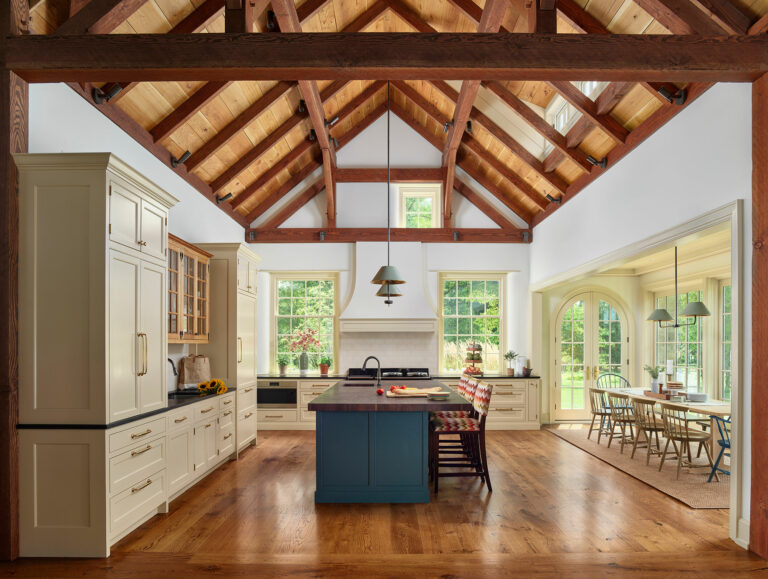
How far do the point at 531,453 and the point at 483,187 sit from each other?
13.8 feet

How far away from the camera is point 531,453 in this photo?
265 inches

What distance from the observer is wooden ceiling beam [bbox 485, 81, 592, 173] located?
248 inches

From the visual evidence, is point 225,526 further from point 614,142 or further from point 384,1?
point 384,1

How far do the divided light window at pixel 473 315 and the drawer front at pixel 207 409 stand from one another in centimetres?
430

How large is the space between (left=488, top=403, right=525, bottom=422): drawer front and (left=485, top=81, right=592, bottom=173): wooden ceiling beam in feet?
12.5

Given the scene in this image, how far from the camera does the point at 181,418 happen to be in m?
4.75

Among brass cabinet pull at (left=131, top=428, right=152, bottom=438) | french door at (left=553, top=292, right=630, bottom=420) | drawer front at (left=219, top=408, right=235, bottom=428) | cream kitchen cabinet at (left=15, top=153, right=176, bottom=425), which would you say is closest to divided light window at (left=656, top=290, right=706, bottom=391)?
french door at (left=553, top=292, right=630, bottom=420)

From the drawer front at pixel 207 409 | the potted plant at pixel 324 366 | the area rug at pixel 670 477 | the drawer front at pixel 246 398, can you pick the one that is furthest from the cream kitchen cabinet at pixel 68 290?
the potted plant at pixel 324 366

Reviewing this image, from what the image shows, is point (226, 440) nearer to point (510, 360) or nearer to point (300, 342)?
point (300, 342)

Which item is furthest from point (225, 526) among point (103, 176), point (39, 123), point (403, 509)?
point (39, 123)

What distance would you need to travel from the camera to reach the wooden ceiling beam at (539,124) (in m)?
6.31

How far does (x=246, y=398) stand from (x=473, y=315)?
13.2ft

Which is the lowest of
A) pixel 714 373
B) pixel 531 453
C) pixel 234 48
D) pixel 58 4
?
pixel 531 453

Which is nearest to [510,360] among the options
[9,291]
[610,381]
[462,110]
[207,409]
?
[610,381]
